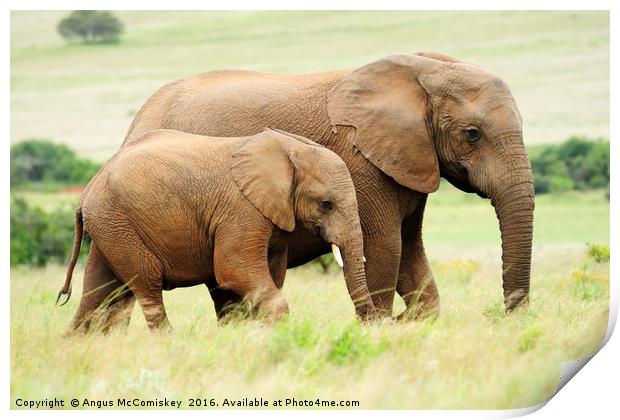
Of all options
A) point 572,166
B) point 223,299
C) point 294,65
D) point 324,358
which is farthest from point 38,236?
point 324,358

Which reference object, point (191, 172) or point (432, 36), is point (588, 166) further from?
point (191, 172)

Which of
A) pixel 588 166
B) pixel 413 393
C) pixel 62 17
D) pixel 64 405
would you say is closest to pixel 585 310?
pixel 413 393

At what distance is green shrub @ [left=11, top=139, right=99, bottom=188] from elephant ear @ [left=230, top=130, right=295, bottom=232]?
11928mm

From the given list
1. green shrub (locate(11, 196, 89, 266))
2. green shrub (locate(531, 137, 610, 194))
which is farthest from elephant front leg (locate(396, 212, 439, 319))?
green shrub (locate(11, 196, 89, 266))

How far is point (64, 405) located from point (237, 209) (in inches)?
79.6

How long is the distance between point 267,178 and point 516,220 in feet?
6.61

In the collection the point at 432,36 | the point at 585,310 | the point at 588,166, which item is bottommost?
the point at 588,166

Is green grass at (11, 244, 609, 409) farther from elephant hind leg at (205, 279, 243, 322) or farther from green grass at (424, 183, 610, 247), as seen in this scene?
green grass at (424, 183, 610, 247)

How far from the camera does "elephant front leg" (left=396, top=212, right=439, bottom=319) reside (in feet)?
35.9

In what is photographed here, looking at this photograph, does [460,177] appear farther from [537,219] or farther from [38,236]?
[537,219]

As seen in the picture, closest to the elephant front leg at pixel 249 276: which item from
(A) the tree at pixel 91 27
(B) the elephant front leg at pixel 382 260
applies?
(B) the elephant front leg at pixel 382 260

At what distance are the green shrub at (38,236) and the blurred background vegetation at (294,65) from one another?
2 cm

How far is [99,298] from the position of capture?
997cm

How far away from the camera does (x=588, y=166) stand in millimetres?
20359
